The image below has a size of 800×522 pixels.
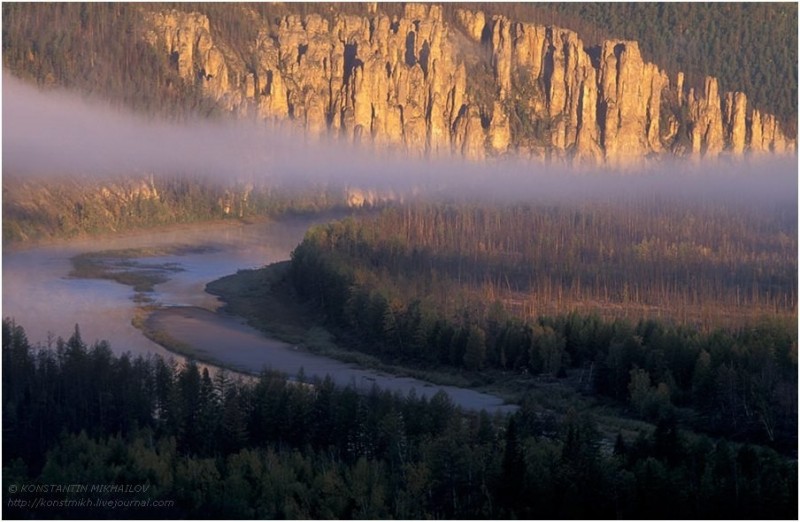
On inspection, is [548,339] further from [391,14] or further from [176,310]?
[391,14]

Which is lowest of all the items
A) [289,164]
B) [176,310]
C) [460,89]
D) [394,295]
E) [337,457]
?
[176,310]

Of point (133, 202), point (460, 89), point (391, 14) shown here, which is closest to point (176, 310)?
point (133, 202)

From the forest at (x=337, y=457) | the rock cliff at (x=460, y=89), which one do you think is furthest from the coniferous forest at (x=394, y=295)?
the rock cliff at (x=460, y=89)

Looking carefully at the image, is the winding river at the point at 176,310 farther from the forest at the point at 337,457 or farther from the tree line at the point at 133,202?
the forest at the point at 337,457

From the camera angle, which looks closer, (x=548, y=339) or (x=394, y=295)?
(x=548, y=339)

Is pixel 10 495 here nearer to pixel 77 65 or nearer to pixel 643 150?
pixel 77 65

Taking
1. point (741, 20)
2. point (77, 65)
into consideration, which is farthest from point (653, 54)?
point (77, 65)
